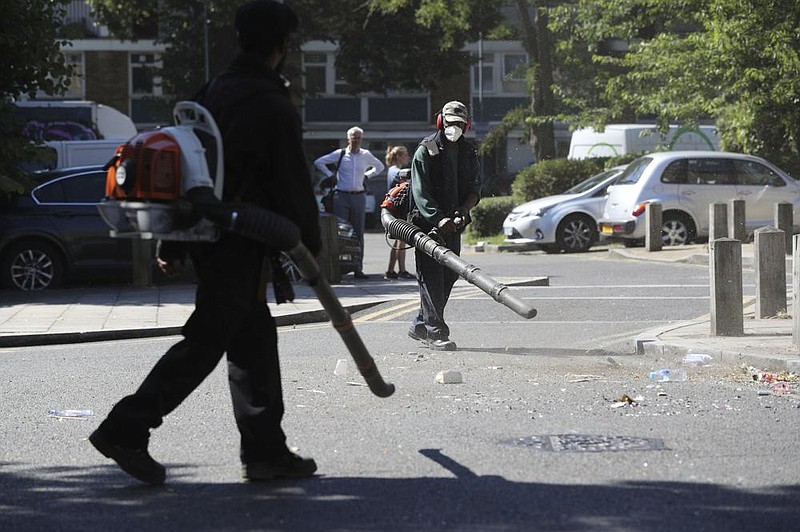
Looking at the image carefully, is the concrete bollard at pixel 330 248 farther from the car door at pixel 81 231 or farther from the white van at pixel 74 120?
the white van at pixel 74 120

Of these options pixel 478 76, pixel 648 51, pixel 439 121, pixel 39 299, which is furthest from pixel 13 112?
pixel 478 76

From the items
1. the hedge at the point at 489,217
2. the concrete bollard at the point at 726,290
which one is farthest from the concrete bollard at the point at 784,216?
the hedge at the point at 489,217

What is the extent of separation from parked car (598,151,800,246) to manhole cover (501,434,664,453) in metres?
16.9

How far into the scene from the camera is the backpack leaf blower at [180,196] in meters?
5.48

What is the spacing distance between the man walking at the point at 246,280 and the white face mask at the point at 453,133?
4893 mm

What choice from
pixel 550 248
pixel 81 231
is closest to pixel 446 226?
pixel 81 231

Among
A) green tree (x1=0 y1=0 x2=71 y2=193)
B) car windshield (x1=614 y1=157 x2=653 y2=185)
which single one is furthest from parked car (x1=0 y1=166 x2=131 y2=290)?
car windshield (x1=614 y1=157 x2=653 y2=185)

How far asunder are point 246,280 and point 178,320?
753cm

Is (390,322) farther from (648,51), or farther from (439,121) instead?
(648,51)

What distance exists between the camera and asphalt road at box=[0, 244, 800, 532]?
5.35m

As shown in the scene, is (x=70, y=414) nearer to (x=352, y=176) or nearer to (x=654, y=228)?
(x=352, y=176)

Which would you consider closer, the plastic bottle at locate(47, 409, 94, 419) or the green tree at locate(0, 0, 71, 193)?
the plastic bottle at locate(47, 409, 94, 419)

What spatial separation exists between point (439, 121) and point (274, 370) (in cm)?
532

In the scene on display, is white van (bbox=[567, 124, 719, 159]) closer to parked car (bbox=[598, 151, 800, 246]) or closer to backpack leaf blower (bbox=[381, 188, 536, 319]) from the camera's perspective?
parked car (bbox=[598, 151, 800, 246])
